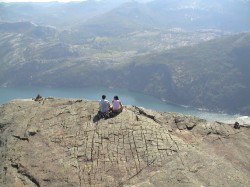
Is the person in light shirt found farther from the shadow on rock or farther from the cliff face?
the cliff face

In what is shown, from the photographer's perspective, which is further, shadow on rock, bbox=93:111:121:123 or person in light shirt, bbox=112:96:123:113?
person in light shirt, bbox=112:96:123:113

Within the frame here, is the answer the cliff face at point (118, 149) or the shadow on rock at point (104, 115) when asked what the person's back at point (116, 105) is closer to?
the shadow on rock at point (104, 115)

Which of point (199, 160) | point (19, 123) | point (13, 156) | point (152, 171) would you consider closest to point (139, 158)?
point (152, 171)

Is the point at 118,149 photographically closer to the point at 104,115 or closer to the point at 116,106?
the point at 104,115

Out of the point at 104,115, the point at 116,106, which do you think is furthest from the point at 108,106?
the point at 104,115

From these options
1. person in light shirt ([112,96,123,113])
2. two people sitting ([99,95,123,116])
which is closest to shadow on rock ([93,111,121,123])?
two people sitting ([99,95,123,116])

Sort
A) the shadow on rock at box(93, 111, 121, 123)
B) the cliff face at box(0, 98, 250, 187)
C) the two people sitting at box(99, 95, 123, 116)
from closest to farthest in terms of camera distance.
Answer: the cliff face at box(0, 98, 250, 187) → the shadow on rock at box(93, 111, 121, 123) → the two people sitting at box(99, 95, 123, 116)

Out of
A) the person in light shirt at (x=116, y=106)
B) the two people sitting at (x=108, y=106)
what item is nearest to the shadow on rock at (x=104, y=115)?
the two people sitting at (x=108, y=106)

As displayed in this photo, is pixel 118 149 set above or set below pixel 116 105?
below
